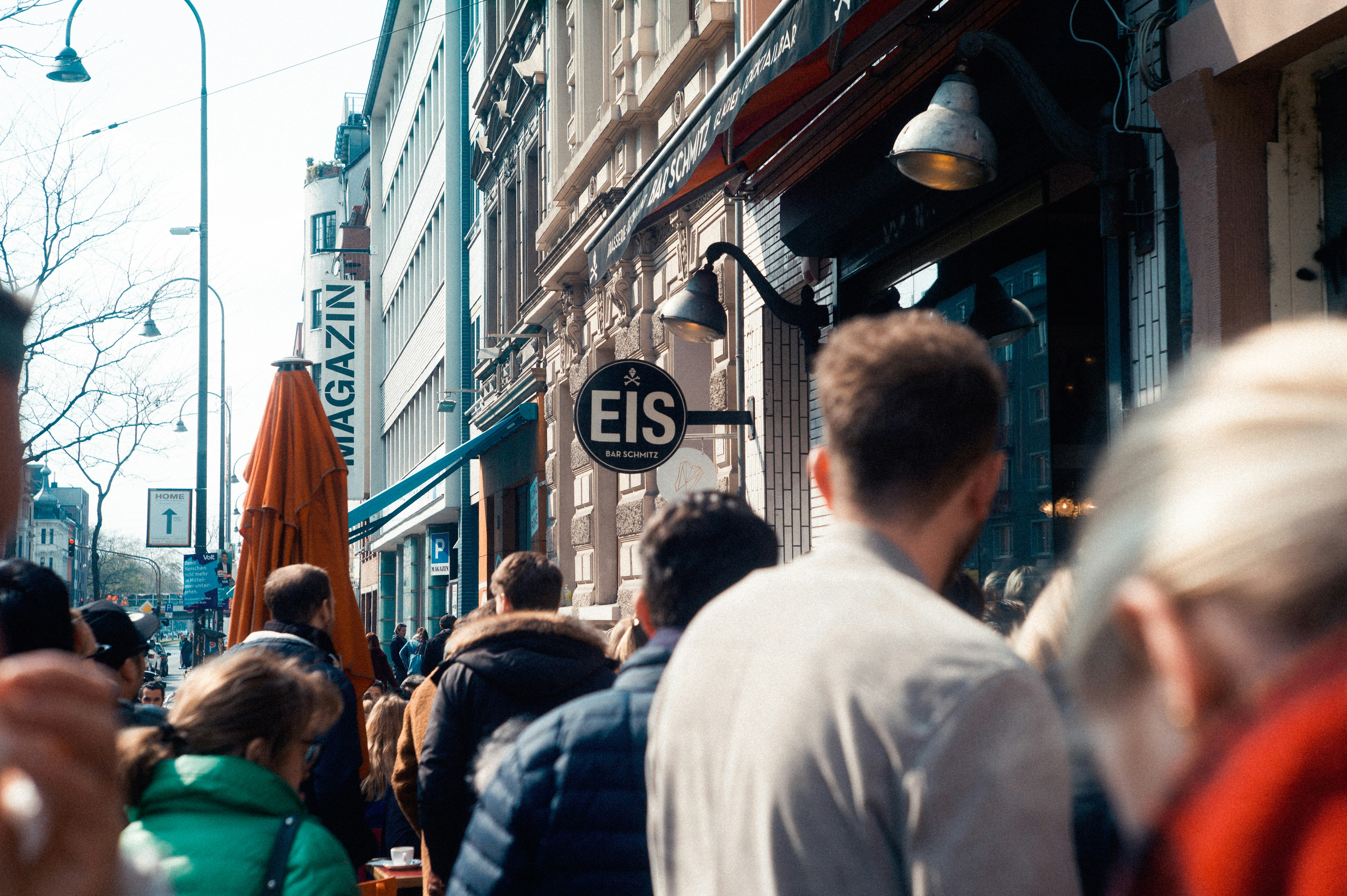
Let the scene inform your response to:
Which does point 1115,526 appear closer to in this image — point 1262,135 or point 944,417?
point 944,417

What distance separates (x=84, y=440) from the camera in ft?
54.3

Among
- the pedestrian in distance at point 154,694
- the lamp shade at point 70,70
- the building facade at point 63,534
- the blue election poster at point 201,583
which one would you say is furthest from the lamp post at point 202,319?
the building facade at point 63,534

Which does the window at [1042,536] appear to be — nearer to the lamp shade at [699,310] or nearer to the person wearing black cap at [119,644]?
the lamp shade at [699,310]

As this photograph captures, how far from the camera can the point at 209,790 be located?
8.25ft

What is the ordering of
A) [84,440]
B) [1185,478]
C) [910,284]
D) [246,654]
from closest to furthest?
1. [1185,478]
2. [246,654]
3. [910,284]
4. [84,440]

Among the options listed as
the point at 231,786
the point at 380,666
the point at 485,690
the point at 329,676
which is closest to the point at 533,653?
the point at 485,690

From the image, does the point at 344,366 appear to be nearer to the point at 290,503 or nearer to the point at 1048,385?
the point at 290,503

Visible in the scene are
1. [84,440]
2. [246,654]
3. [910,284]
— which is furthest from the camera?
[84,440]

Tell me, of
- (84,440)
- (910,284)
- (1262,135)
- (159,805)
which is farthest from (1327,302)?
(84,440)

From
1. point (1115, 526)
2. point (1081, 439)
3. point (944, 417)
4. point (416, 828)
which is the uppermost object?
point (1081, 439)

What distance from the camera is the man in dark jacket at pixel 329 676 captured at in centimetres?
468

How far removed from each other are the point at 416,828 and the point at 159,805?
2.36 meters

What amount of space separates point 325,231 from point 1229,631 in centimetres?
6864

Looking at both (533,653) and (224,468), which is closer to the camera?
(533,653)
